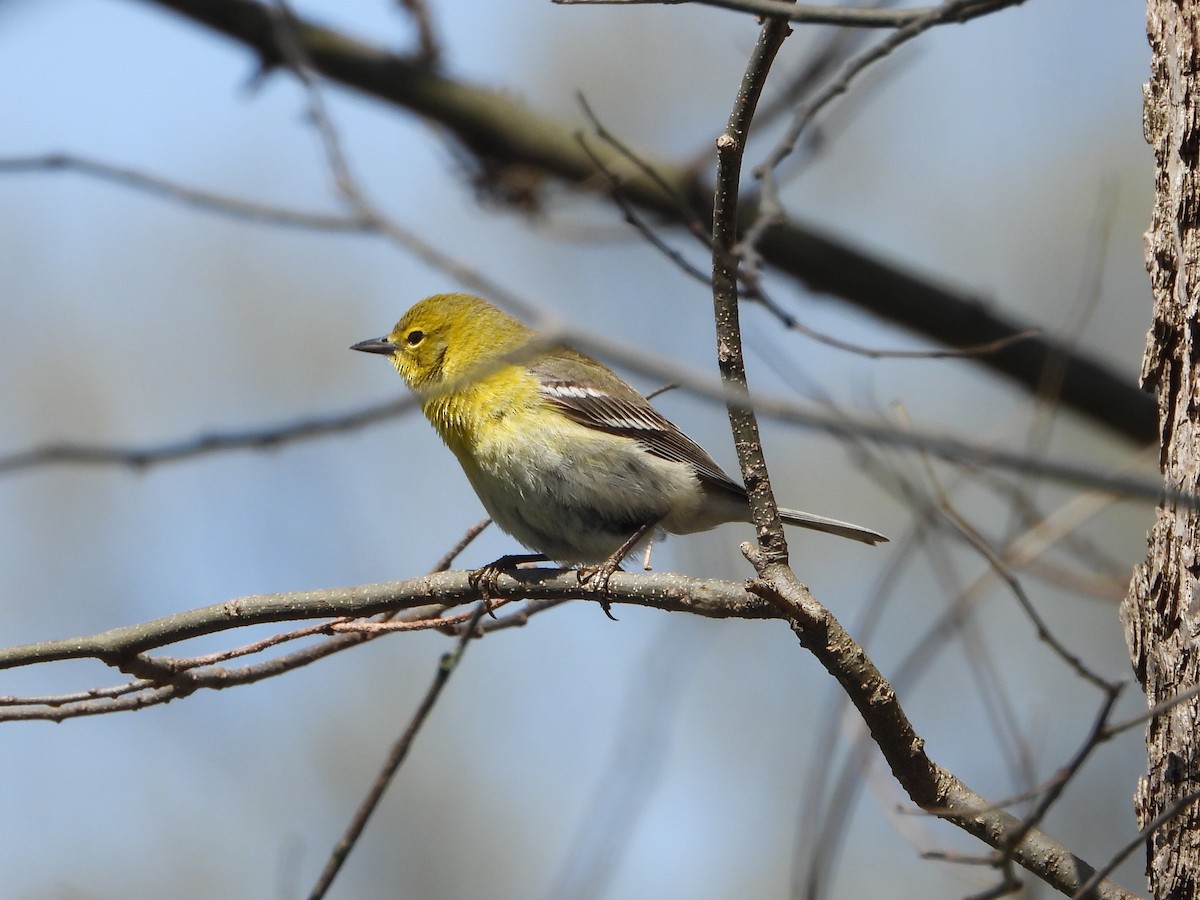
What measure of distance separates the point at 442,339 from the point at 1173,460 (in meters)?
4.26

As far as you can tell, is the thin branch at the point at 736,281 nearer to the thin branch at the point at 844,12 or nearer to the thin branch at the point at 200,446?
the thin branch at the point at 844,12

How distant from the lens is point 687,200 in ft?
23.1

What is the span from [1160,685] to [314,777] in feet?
34.3

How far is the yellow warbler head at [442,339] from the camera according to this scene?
671 centimetres

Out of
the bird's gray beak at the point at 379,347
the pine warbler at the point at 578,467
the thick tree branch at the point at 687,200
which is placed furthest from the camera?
the bird's gray beak at the point at 379,347

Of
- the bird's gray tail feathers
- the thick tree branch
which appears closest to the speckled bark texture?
the bird's gray tail feathers

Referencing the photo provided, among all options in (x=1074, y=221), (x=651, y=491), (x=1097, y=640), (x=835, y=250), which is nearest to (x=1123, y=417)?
(x=835, y=250)

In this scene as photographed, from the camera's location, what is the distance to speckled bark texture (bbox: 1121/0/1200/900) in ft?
10.9

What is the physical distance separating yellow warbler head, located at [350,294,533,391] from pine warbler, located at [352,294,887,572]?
0.71m

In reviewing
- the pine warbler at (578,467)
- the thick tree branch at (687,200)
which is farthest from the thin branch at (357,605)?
the thick tree branch at (687,200)

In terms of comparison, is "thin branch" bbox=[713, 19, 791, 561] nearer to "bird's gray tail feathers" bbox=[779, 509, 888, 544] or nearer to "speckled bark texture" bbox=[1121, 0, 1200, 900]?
"speckled bark texture" bbox=[1121, 0, 1200, 900]

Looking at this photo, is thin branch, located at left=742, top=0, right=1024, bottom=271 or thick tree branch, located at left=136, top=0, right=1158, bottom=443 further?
thick tree branch, located at left=136, top=0, right=1158, bottom=443

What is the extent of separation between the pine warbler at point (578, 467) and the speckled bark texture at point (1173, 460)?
1.95 m

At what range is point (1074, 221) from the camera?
46.3ft
